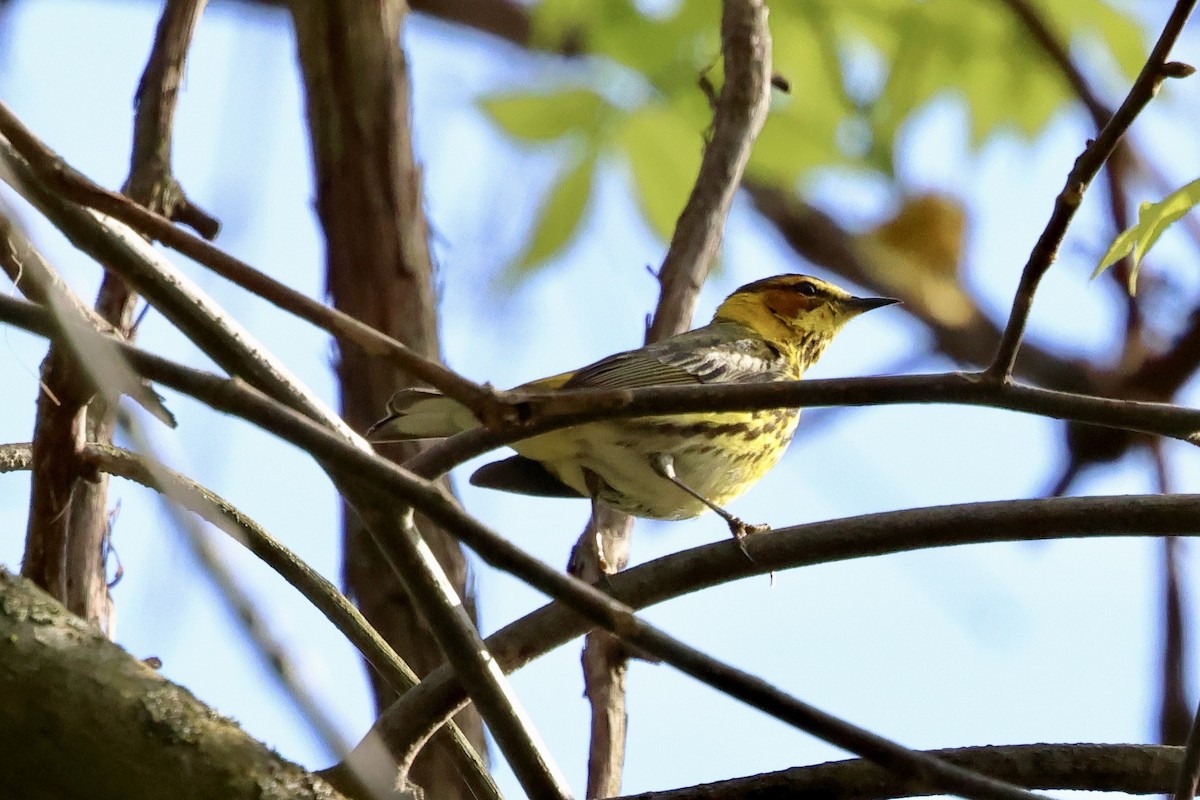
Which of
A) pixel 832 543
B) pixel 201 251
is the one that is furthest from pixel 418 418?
pixel 201 251

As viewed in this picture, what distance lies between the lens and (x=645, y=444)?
3.96m

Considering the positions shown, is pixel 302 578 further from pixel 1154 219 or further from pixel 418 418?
pixel 1154 219

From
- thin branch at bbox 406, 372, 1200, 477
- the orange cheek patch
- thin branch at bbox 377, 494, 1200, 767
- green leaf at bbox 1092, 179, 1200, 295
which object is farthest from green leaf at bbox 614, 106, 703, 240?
thin branch at bbox 406, 372, 1200, 477

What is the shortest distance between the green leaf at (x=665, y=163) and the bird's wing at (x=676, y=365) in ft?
1.33

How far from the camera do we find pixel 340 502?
13.4 ft

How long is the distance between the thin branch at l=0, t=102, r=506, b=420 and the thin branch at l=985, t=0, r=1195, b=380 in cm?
79

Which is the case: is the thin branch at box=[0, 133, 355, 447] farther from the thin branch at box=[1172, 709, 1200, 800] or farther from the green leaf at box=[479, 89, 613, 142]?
the green leaf at box=[479, 89, 613, 142]

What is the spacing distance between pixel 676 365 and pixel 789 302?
1.40 m

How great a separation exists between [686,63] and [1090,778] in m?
2.61

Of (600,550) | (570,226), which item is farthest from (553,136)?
(600,550)

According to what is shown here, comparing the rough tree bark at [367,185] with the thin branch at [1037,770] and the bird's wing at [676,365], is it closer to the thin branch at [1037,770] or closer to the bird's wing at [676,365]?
the bird's wing at [676,365]

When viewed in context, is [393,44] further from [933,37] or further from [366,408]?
[933,37]

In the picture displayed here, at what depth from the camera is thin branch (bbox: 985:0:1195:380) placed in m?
1.72

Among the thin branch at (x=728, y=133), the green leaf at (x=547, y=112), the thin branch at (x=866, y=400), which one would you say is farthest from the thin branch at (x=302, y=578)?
the thin branch at (x=728, y=133)
